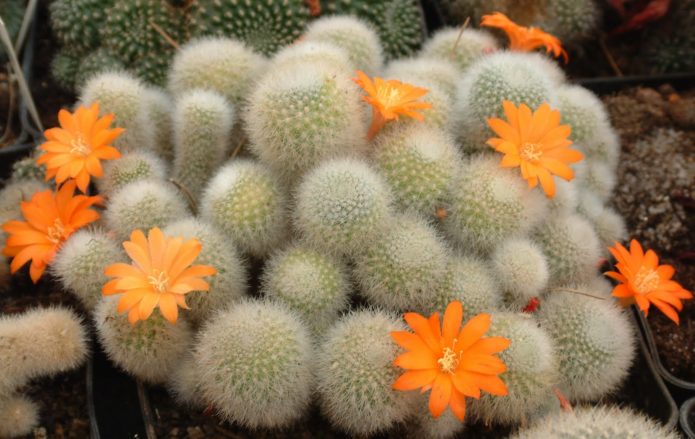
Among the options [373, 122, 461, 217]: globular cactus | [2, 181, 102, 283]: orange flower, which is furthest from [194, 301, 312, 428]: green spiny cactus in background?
[2, 181, 102, 283]: orange flower

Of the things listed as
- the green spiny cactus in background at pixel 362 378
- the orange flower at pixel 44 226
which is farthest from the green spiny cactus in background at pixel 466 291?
the orange flower at pixel 44 226

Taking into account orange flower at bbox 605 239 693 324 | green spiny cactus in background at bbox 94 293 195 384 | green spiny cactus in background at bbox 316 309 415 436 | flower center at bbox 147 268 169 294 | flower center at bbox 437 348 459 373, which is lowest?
green spiny cactus in background at bbox 94 293 195 384

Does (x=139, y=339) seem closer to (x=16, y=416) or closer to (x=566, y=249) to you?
(x=16, y=416)

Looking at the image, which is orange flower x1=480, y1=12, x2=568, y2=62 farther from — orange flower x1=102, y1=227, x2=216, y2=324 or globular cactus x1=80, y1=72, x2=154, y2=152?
orange flower x1=102, y1=227, x2=216, y2=324

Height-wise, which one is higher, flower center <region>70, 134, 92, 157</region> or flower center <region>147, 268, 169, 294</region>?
flower center <region>70, 134, 92, 157</region>

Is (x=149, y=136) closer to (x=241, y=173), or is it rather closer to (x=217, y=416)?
(x=241, y=173)

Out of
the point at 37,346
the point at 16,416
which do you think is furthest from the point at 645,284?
the point at 16,416

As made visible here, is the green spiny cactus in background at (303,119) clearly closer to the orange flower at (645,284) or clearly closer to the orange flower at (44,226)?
the orange flower at (44,226)
